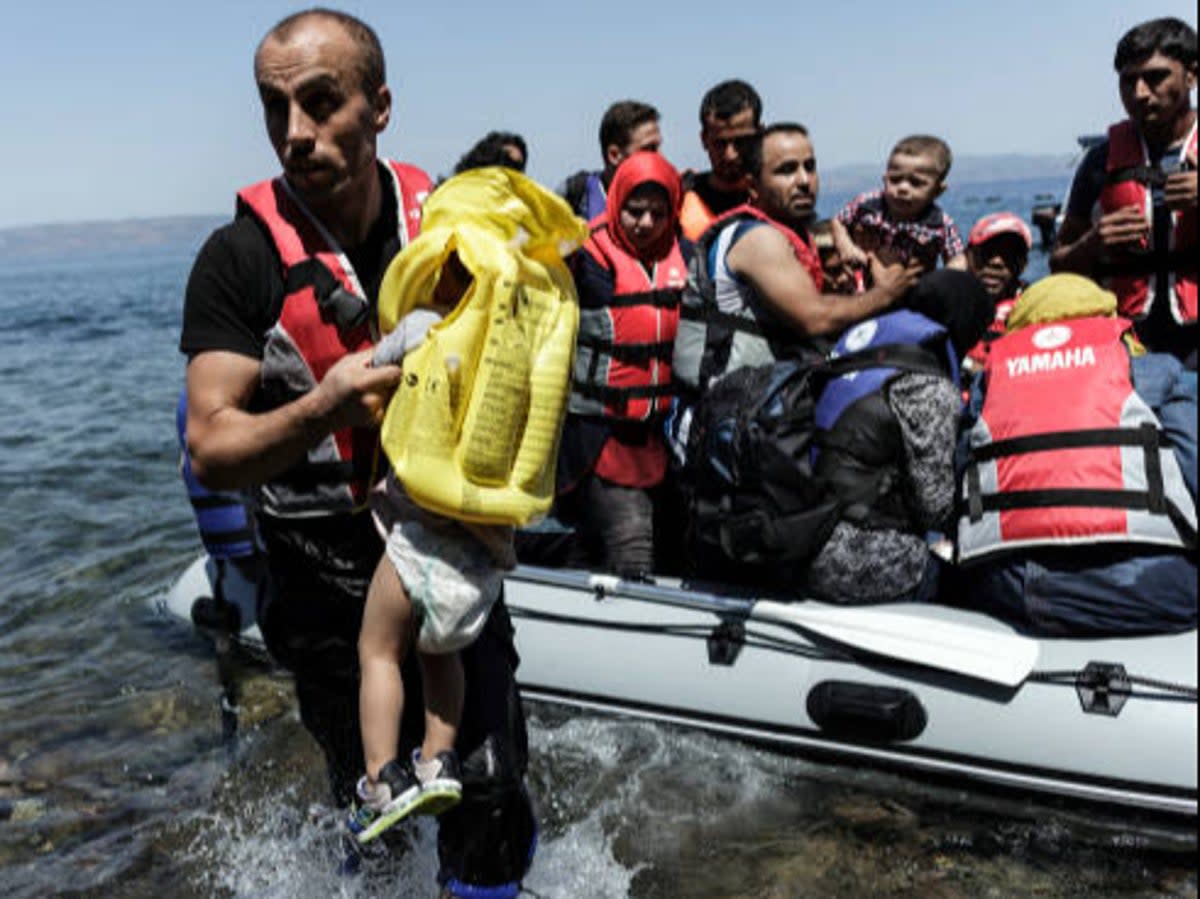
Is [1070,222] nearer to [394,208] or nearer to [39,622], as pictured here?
[394,208]

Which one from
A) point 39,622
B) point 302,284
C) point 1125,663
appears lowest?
point 39,622

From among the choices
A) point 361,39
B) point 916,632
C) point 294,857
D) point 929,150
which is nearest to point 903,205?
point 929,150

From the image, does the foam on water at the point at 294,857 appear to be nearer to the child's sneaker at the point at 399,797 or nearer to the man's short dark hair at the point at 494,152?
the child's sneaker at the point at 399,797

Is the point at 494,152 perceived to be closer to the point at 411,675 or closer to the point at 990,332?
the point at 990,332

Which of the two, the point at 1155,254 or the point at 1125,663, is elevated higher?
the point at 1155,254

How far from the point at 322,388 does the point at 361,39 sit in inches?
27.1

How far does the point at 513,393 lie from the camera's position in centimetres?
210

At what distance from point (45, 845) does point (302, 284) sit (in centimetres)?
269

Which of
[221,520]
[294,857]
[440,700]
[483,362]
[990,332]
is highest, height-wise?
[483,362]

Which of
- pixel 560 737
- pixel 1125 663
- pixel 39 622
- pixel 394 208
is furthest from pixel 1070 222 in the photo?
pixel 39 622

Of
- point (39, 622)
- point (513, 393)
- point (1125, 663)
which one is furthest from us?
point (39, 622)

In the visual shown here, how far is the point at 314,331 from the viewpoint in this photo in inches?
84.1

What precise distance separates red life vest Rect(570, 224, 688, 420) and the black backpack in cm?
40

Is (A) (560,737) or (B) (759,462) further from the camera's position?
(A) (560,737)
